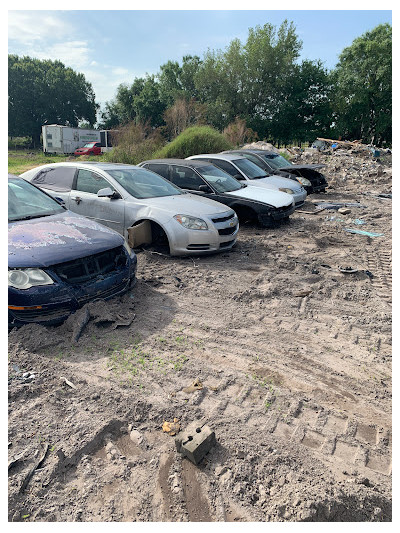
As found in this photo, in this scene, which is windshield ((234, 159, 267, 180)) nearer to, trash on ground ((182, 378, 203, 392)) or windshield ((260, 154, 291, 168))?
windshield ((260, 154, 291, 168))

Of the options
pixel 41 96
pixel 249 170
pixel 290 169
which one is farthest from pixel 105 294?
pixel 41 96

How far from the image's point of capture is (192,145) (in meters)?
17.8

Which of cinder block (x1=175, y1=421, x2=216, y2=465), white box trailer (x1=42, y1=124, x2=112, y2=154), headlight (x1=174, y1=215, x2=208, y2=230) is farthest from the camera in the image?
white box trailer (x1=42, y1=124, x2=112, y2=154)

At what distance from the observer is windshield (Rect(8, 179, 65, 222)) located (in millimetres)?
4934

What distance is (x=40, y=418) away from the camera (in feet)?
9.61

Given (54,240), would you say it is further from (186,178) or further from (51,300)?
(186,178)

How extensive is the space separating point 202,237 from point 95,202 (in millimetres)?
2111

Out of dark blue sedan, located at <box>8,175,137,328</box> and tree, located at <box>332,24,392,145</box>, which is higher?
tree, located at <box>332,24,392,145</box>

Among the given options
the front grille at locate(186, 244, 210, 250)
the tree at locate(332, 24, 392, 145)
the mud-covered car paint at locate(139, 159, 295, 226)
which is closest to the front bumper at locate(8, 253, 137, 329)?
the front grille at locate(186, 244, 210, 250)

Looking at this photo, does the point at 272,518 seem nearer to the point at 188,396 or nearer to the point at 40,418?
the point at 188,396

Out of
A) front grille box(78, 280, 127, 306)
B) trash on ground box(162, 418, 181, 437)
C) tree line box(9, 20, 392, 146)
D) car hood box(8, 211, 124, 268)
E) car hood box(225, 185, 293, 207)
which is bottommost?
trash on ground box(162, 418, 181, 437)

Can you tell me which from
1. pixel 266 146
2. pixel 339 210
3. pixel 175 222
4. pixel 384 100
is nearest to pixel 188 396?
pixel 175 222

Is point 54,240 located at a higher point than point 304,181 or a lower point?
lower

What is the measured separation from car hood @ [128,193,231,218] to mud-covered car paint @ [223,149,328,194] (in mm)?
6644
